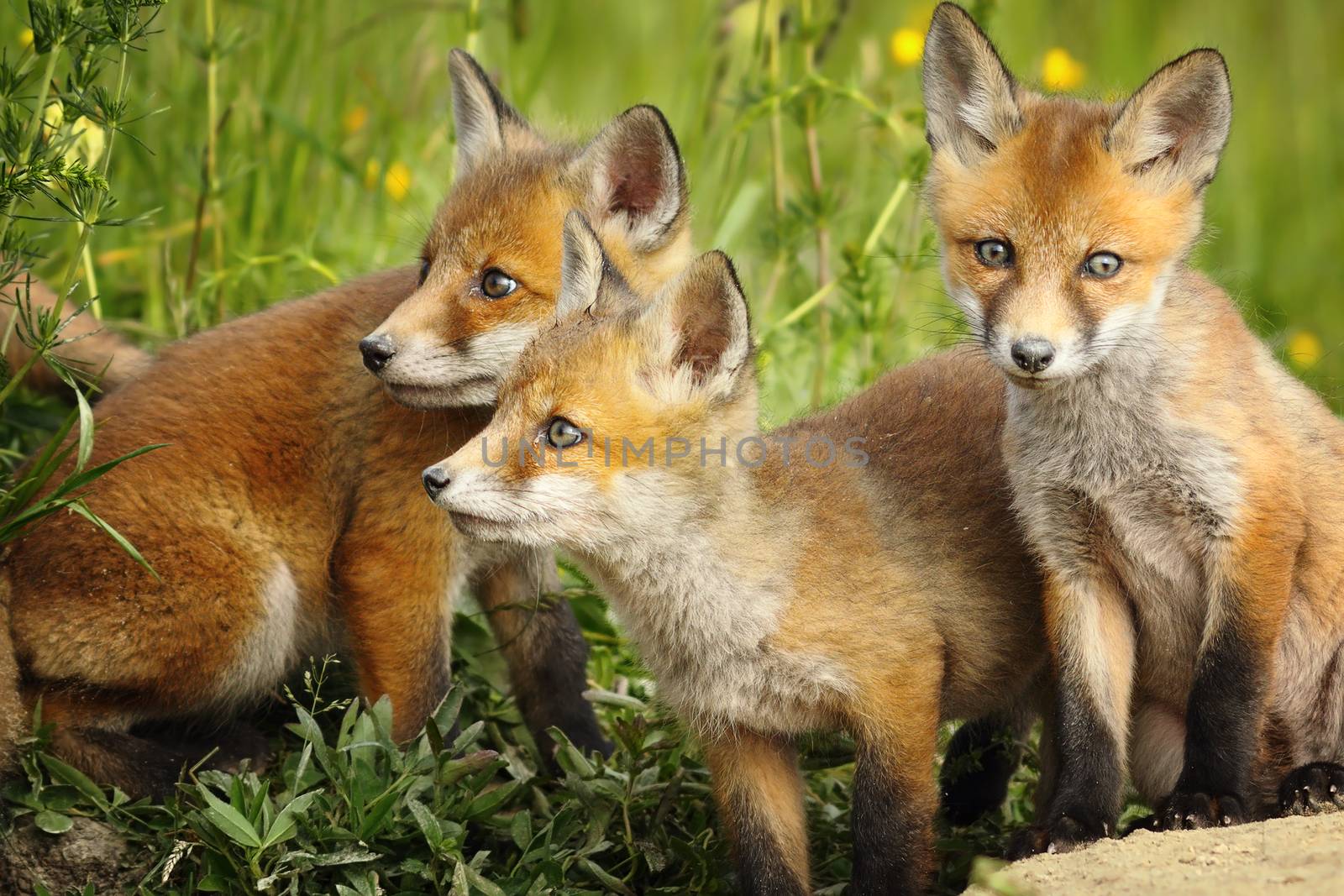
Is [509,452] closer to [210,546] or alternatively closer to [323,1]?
[210,546]

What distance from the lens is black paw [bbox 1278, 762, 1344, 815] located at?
3781 mm

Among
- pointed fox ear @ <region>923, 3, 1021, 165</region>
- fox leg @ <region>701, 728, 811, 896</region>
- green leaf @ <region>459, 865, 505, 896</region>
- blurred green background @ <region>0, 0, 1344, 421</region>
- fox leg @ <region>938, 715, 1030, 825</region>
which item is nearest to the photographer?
green leaf @ <region>459, 865, 505, 896</region>

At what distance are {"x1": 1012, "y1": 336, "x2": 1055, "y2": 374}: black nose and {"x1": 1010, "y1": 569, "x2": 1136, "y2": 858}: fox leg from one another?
28.1 inches

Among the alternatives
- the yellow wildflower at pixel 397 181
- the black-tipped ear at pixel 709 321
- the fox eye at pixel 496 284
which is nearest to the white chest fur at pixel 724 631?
the black-tipped ear at pixel 709 321

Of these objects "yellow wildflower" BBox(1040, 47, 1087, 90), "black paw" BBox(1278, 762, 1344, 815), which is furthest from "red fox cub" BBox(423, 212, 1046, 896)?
"yellow wildflower" BBox(1040, 47, 1087, 90)

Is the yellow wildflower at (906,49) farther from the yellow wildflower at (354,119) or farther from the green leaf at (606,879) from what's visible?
the green leaf at (606,879)

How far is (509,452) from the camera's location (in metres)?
3.61

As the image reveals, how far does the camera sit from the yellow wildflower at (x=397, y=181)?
22.9 feet

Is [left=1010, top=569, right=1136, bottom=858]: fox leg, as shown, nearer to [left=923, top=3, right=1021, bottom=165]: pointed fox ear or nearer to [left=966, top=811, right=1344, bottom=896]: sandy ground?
[left=966, top=811, right=1344, bottom=896]: sandy ground

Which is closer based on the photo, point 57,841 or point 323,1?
point 57,841

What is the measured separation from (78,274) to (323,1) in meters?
1.83

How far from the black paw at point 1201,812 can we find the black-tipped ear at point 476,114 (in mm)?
2896

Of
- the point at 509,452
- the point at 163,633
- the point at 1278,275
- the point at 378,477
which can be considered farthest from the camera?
the point at 1278,275

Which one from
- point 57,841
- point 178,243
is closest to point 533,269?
point 57,841
